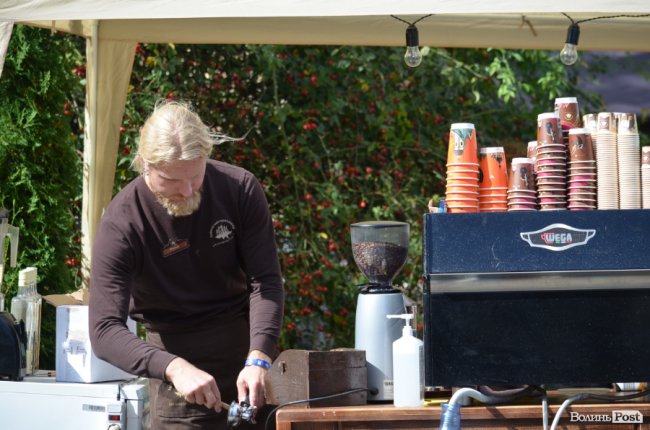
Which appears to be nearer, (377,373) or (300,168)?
(377,373)

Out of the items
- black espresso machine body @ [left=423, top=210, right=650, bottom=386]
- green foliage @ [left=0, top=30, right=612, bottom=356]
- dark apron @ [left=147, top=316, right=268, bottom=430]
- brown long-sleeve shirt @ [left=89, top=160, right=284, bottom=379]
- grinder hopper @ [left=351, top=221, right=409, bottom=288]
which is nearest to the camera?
black espresso machine body @ [left=423, top=210, right=650, bottom=386]

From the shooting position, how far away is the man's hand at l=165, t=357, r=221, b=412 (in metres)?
2.26

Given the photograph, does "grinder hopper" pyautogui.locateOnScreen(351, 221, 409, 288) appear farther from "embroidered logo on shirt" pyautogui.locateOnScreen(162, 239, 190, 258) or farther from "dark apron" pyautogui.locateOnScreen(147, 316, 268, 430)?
"embroidered logo on shirt" pyautogui.locateOnScreen(162, 239, 190, 258)

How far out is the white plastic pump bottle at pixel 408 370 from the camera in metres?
2.36

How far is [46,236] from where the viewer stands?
375 cm

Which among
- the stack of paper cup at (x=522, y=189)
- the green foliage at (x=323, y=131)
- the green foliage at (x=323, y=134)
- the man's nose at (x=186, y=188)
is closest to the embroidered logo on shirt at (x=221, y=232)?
the man's nose at (x=186, y=188)

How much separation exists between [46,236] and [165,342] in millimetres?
1289

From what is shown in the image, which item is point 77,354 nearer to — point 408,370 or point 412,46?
point 408,370

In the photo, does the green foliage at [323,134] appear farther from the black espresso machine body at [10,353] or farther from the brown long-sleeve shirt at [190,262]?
the brown long-sleeve shirt at [190,262]

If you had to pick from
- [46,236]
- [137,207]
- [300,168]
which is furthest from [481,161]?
[300,168]

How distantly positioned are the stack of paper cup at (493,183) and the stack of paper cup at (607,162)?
8.5 inches

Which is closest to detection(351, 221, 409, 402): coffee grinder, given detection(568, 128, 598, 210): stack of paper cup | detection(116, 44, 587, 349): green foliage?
detection(568, 128, 598, 210): stack of paper cup

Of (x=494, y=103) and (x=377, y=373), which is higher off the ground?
(x=494, y=103)

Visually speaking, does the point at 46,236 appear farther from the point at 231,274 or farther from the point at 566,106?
the point at 566,106
